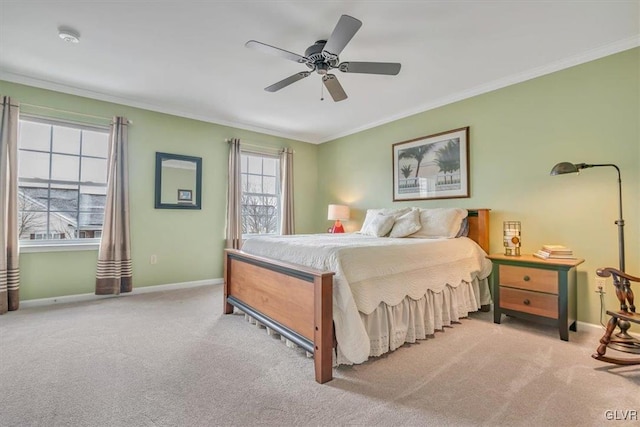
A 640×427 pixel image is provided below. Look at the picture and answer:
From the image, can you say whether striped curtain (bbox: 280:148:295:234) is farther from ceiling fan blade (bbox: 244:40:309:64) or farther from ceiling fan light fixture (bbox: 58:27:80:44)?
ceiling fan light fixture (bbox: 58:27:80:44)

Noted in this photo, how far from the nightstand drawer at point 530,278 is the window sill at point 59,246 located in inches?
184

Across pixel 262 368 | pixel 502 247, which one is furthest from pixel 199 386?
pixel 502 247

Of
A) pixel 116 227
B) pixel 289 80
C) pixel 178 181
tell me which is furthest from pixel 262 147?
pixel 289 80

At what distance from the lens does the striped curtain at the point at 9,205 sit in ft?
10.3

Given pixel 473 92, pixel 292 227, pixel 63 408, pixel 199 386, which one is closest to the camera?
pixel 63 408

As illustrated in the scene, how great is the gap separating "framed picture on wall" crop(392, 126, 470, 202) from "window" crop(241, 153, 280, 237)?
2196 millimetres

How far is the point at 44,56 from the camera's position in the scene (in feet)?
9.46

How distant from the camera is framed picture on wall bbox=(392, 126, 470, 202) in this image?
367 centimetres

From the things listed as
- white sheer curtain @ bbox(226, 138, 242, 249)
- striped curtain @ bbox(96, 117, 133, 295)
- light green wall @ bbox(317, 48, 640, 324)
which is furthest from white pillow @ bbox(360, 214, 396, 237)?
striped curtain @ bbox(96, 117, 133, 295)

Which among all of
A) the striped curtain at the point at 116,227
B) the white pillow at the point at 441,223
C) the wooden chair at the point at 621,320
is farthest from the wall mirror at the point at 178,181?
the wooden chair at the point at 621,320

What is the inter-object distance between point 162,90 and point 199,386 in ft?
11.1

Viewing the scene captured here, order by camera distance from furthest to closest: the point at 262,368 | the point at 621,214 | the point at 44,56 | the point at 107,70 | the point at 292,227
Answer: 1. the point at 292,227
2. the point at 107,70
3. the point at 44,56
4. the point at 621,214
5. the point at 262,368

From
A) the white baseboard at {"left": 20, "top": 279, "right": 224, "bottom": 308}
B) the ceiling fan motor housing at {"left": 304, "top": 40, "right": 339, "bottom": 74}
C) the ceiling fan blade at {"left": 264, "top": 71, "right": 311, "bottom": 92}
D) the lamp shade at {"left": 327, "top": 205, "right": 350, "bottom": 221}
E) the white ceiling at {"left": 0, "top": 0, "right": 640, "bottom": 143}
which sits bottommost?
the white baseboard at {"left": 20, "top": 279, "right": 224, "bottom": 308}

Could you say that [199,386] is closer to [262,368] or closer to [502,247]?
[262,368]
